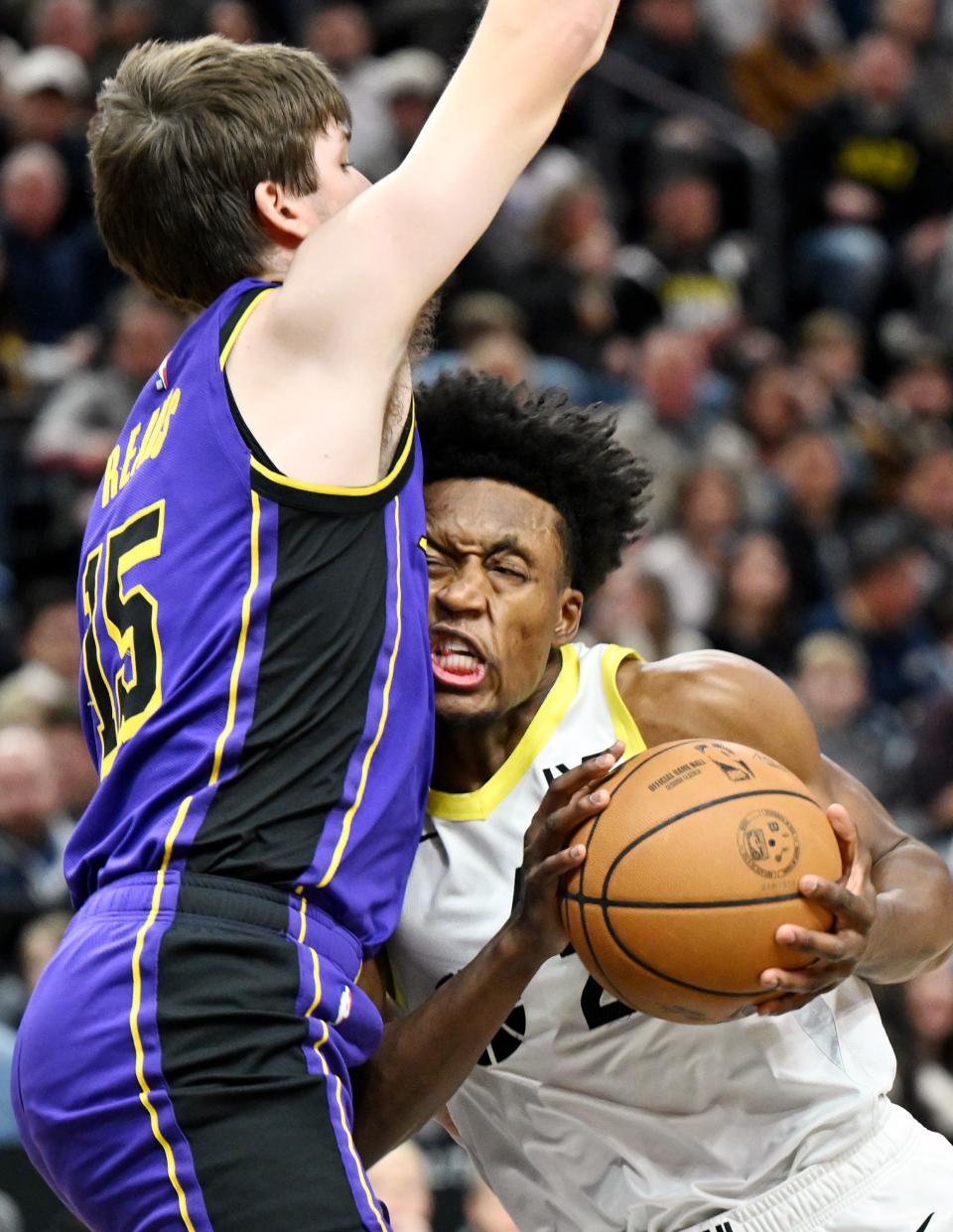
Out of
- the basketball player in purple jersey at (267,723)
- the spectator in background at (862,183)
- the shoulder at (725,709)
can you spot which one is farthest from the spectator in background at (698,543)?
the basketball player in purple jersey at (267,723)

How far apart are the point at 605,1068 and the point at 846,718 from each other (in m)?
5.49

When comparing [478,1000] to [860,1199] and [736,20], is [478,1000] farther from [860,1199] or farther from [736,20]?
[736,20]

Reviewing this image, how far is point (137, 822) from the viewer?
8.61 ft

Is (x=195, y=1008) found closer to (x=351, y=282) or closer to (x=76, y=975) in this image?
(x=76, y=975)

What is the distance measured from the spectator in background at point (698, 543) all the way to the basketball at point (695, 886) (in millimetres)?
5780

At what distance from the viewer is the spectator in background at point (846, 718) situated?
8328 mm

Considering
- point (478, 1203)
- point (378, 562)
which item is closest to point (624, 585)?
point (478, 1203)

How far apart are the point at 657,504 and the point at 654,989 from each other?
6.25 meters

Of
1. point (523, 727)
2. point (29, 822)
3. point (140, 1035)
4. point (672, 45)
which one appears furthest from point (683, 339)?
point (140, 1035)

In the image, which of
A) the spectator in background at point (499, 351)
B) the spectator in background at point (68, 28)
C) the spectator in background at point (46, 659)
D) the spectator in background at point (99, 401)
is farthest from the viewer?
the spectator in background at point (68, 28)

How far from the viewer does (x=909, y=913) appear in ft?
10.2

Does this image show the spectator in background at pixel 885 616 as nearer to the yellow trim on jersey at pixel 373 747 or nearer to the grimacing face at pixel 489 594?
the grimacing face at pixel 489 594

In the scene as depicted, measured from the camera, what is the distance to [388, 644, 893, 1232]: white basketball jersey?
3.17m

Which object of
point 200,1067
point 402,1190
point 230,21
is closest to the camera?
point 200,1067
